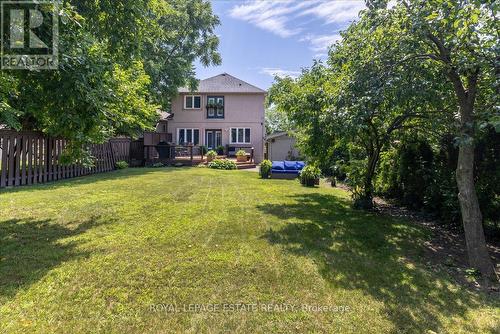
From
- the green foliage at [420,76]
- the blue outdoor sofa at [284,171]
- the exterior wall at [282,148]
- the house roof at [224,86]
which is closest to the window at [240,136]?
the exterior wall at [282,148]

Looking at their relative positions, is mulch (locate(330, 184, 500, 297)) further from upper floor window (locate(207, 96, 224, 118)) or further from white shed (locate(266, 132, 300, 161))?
upper floor window (locate(207, 96, 224, 118))

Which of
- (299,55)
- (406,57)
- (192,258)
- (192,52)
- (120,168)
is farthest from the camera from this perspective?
(192,52)

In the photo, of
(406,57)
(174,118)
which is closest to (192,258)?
(406,57)

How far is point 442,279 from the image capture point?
402 cm

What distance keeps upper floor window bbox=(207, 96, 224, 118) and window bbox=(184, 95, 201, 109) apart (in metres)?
0.97

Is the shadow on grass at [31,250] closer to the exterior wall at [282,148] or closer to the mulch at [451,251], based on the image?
the mulch at [451,251]

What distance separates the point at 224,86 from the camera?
90.9 feet

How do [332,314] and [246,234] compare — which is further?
[246,234]

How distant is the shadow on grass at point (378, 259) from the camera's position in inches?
129

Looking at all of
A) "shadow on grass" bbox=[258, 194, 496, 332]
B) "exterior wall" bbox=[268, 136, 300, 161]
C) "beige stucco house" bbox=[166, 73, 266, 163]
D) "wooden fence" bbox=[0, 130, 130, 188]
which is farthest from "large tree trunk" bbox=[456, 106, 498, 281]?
"beige stucco house" bbox=[166, 73, 266, 163]

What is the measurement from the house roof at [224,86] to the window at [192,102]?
0.59 meters

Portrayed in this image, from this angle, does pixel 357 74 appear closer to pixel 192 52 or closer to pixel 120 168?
pixel 120 168

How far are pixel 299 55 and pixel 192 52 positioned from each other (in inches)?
422

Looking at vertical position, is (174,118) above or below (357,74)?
above
